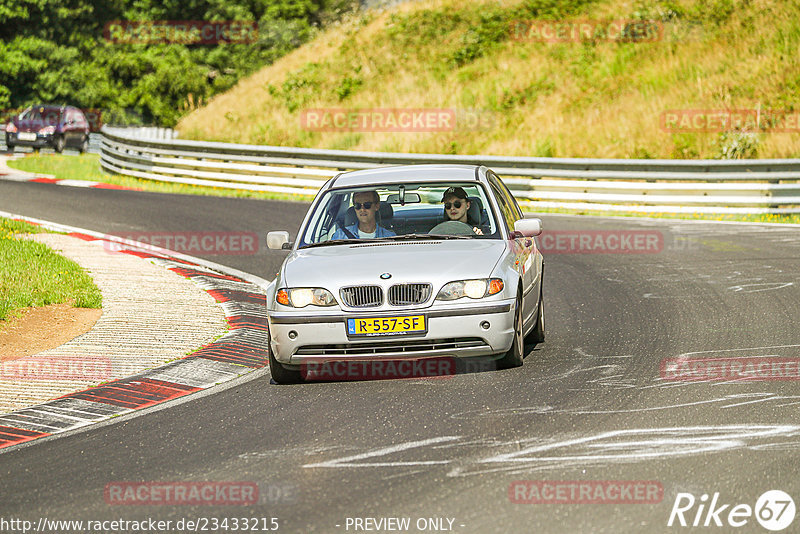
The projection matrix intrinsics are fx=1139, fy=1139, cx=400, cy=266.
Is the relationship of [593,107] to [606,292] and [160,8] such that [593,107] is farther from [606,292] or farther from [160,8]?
[160,8]

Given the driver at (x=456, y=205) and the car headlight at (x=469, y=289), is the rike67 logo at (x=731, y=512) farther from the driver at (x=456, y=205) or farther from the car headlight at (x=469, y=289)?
the driver at (x=456, y=205)

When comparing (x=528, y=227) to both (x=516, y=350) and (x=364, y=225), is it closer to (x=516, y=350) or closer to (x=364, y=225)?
(x=516, y=350)

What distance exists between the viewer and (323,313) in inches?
320

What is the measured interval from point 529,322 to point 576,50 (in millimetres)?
28183

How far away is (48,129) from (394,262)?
3229 cm

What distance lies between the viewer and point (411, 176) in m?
9.67

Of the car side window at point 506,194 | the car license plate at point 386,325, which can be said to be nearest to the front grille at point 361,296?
the car license plate at point 386,325

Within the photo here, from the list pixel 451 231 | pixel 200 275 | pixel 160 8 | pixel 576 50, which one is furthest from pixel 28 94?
pixel 451 231

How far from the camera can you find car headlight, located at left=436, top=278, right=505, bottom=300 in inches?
320

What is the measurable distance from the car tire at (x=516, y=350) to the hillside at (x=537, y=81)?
662 inches

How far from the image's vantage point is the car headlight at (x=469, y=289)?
8130 millimetres

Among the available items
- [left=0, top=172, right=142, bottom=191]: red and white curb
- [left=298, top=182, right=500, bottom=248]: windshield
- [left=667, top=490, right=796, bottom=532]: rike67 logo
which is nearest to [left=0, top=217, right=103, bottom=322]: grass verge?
[left=298, top=182, right=500, bottom=248]: windshield

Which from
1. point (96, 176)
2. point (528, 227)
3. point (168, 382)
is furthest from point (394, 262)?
point (96, 176)

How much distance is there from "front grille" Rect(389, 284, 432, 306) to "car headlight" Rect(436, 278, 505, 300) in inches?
3.9
